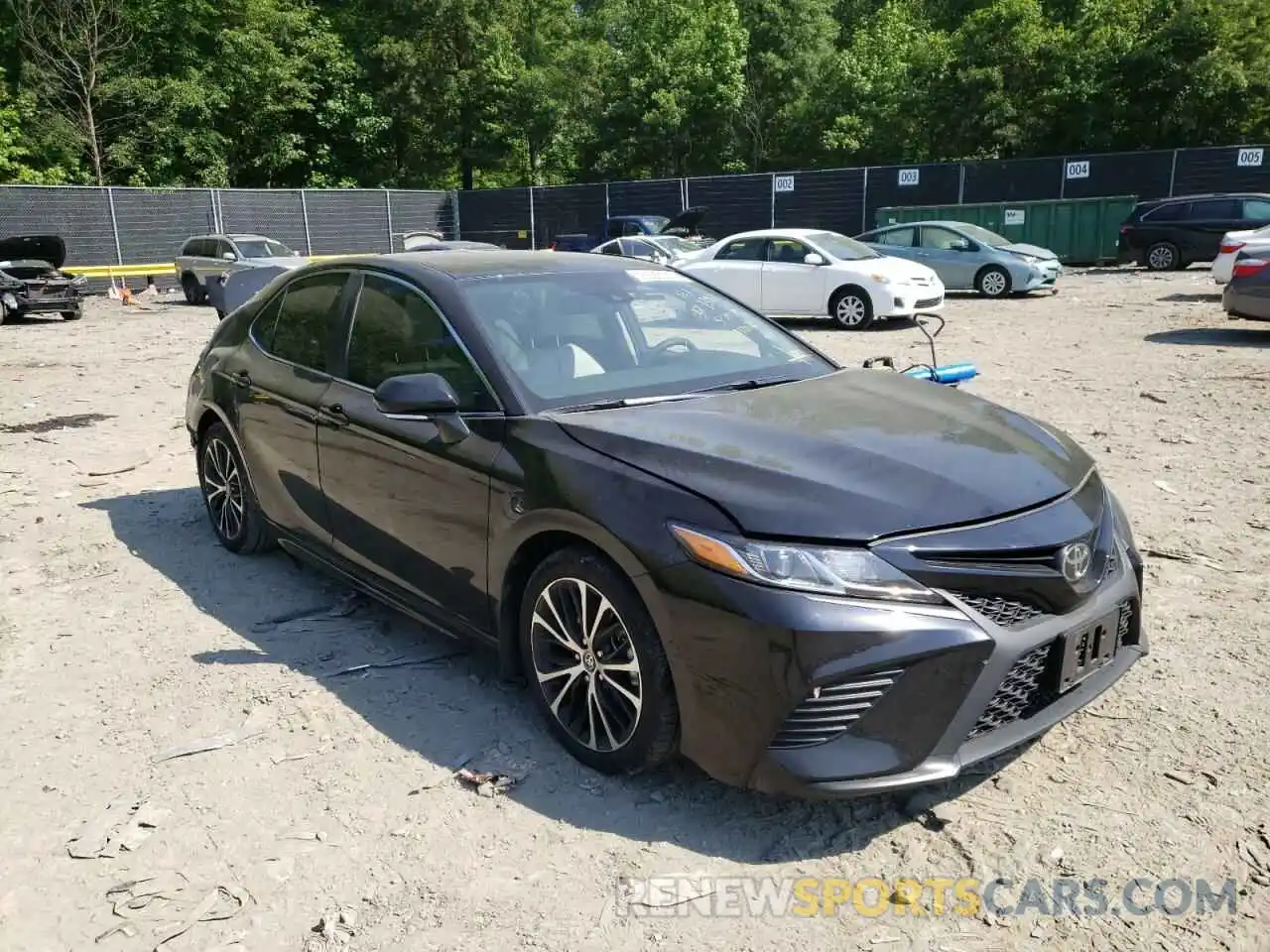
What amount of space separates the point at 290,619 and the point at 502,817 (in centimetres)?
198

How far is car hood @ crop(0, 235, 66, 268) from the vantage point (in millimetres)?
19906

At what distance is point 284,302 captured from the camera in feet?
16.5

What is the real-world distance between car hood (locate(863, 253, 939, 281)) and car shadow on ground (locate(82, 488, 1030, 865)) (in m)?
11.7

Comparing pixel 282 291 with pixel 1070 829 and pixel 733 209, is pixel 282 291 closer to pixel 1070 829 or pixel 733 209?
pixel 1070 829

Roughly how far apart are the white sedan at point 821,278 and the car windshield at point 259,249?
11.7 meters

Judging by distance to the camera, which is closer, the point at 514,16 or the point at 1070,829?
the point at 1070,829

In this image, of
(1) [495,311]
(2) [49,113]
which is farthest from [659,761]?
(2) [49,113]

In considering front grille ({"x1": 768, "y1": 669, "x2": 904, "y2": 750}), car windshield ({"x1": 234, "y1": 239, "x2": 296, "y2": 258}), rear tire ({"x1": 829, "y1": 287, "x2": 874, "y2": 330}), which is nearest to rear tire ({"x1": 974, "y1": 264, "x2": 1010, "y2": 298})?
rear tire ({"x1": 829, "y1": 287, "x2": 874, "y2": 330})

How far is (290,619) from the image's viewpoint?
184 inches

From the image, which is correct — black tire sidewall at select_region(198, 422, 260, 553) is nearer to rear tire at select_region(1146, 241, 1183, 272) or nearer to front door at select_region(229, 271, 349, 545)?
front door at select_region(229, 271, 349, 545)

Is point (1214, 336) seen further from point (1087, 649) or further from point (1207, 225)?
point (1087, 649)

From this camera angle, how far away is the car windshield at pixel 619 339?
12.2ft

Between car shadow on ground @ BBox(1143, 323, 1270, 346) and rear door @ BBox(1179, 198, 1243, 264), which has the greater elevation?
rear door @ BBox(1179, 198, 1243, 264)

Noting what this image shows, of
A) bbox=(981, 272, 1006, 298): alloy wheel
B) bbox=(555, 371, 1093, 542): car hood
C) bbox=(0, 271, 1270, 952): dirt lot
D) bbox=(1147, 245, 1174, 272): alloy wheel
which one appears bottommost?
bbox=(0, 271, 1270, 952): dirt lot
